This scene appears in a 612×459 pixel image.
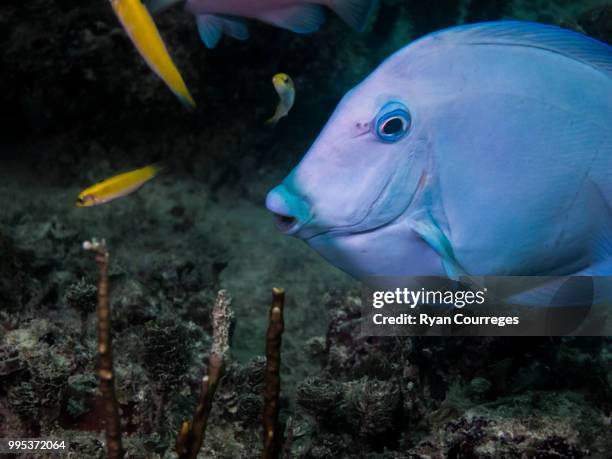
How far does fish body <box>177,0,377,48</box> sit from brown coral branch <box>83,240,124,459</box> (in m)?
2.60

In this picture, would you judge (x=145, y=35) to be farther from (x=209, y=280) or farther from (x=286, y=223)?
(x=209, y=280)

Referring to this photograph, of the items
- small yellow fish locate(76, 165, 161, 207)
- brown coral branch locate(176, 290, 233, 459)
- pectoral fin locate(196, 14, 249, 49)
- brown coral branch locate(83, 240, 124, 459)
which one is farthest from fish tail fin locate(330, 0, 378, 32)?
brown coral branch locate(83, 240, 124, 459)

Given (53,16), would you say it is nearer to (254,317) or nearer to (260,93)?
(260,93)

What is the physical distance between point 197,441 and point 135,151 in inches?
220

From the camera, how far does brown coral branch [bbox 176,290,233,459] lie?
1.58 meters

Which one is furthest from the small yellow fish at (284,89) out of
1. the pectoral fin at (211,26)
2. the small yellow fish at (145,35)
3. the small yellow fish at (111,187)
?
the small yellow fish at (145,35)

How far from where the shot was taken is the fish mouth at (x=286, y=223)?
126cm

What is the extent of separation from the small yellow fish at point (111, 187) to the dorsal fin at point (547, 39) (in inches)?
103

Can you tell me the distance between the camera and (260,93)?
22.3ft

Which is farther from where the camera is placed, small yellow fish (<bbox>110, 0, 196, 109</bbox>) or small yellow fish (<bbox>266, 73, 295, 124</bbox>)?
small yellow fish (<bbox>266, 73, 295, 124</bbox>)

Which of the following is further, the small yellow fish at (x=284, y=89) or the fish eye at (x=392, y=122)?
the small yellow fish at (x=284, y=89)

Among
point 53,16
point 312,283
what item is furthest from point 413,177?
point 53,16

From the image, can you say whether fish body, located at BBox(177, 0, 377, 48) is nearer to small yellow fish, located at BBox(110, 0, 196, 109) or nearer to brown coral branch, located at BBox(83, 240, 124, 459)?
small yellow fish, located at BBox(110, 0, 196, 109)

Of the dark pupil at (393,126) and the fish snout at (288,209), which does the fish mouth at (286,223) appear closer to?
the fish snout at (288,209)
